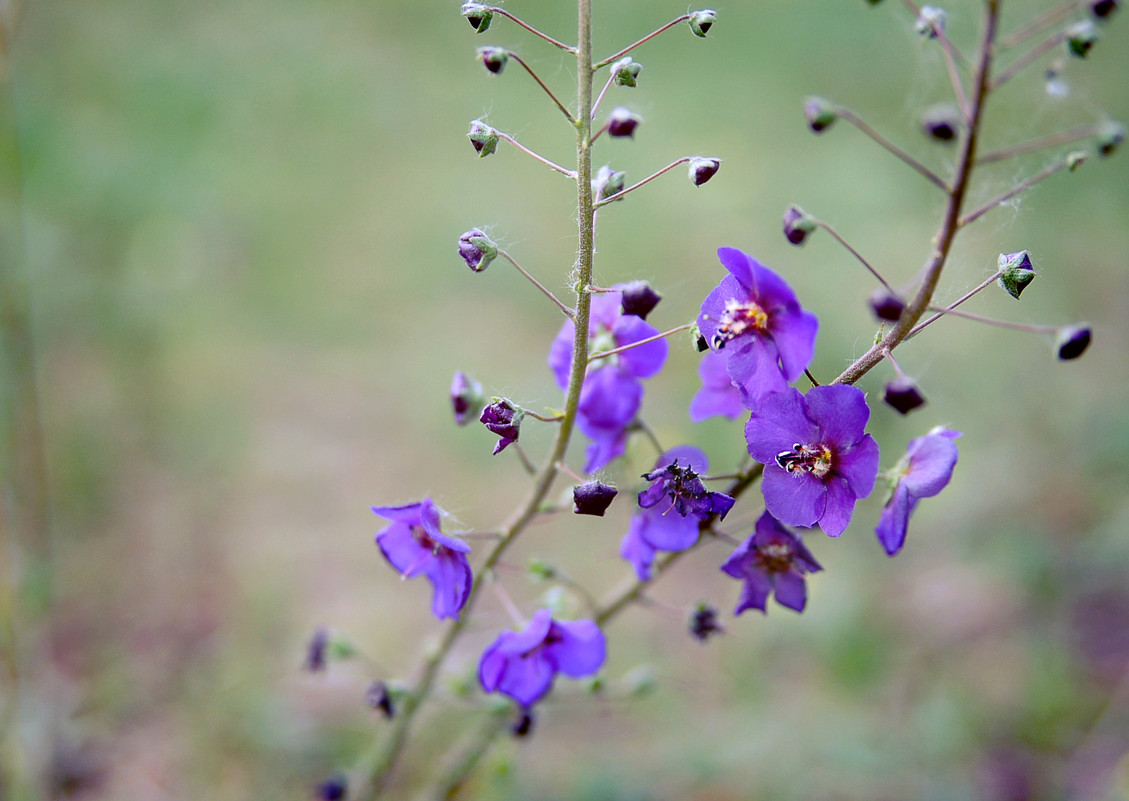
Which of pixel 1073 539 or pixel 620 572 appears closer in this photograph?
pixel 1073 539

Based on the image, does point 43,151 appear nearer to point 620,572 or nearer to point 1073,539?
point 620,572

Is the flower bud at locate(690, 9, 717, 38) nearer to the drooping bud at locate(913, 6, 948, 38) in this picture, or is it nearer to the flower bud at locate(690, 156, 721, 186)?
the flower bud at locate(690, 156, 721, 186)

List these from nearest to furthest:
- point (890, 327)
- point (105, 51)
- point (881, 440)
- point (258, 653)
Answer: point (890, 327) → point (258, 653) → point (881, 440) → point (105, 51)

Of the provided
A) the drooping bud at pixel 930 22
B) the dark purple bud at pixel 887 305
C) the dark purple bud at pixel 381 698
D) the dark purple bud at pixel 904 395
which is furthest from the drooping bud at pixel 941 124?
the dark purple bud at pixel 381 698

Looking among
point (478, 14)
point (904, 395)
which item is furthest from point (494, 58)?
point (904, 395)

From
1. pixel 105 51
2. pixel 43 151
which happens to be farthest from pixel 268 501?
pixel 105 51

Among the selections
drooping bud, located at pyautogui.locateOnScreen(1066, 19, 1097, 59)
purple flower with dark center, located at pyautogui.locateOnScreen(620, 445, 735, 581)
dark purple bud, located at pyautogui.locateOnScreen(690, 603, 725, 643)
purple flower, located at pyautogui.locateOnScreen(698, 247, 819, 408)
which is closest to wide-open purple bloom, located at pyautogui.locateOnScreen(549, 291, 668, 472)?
purple flower with dark center, located at pyautogui.locateOnScreen(620, 445, 735, 581)

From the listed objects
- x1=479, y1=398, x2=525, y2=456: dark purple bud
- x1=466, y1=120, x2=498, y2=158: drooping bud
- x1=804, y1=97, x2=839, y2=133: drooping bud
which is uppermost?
x1=804, y1=97, x2=839, y2=133: drooping bud
